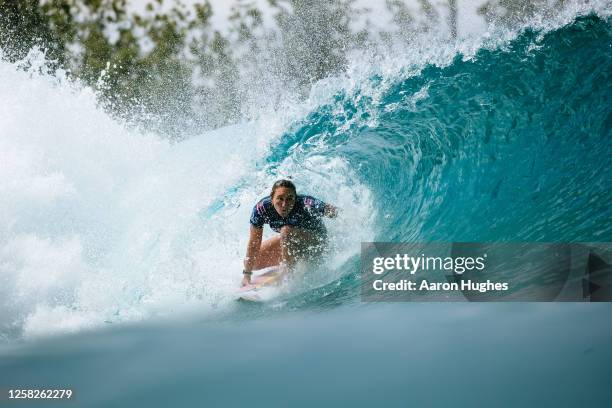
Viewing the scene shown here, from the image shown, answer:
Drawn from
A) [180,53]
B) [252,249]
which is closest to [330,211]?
[252,249]

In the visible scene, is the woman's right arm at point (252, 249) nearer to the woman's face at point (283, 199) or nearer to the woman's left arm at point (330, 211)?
the woman's face at point (283, 199)

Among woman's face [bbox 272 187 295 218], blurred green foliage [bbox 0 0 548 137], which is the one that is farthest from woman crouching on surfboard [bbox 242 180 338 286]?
blurred green foliage [bbox 0 0 548 137]

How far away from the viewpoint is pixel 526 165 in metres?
2.97

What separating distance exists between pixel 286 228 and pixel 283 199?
0.63 feet

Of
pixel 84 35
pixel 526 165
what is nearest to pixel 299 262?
pixel 526 165

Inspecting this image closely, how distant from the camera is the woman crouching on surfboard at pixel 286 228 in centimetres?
265

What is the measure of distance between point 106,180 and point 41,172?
502 mm

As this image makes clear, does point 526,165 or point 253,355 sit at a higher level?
point 526,165

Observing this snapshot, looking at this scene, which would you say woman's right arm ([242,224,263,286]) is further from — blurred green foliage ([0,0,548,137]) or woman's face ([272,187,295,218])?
blurred green foliage ([0,0,548,137])

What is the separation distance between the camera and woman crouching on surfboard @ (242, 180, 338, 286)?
265 cm

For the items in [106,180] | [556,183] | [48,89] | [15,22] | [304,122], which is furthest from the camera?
[15,22]

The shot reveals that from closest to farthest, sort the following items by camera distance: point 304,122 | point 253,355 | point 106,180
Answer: point 253,355, point 304,122, point 106,180

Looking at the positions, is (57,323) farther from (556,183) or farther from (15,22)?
(15,22)

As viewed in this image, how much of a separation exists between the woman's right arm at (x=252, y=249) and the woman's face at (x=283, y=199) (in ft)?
0.59
